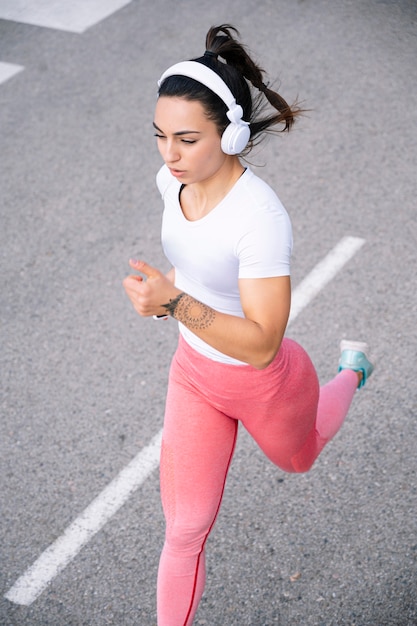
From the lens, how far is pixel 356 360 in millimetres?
4227

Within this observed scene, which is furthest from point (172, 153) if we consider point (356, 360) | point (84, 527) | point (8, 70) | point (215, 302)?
point (8, 70)

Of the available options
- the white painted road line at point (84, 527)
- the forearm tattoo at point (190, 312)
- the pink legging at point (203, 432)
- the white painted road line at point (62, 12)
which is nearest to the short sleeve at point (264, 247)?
the forearm tattoo at point (190, 312)

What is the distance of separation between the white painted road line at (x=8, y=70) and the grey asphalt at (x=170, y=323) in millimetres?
153

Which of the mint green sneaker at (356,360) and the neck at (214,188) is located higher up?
the neck at (214,188)

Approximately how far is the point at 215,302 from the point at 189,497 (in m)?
0.75

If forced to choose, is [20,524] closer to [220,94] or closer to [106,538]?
[106,538]

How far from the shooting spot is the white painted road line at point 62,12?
8867 millimetres

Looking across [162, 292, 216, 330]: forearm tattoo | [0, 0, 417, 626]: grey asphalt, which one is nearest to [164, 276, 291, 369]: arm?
[162, 292, 216, 330]: forearm tattoo

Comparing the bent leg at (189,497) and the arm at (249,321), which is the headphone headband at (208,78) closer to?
the arm at (249,321)

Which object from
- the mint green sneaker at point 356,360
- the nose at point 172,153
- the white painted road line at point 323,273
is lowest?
the white painted road line at point 323,273

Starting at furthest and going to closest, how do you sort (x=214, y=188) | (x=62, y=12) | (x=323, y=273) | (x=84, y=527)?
(x=62, y=12) → (x=323, y=273) → (x=84, y=527) → (x=214, y=188)

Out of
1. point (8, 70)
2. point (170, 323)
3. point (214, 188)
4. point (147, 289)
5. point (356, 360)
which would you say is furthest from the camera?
point (8, 70)

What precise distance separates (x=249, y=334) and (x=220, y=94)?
2.69ft

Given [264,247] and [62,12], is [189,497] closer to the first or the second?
[264,247]
